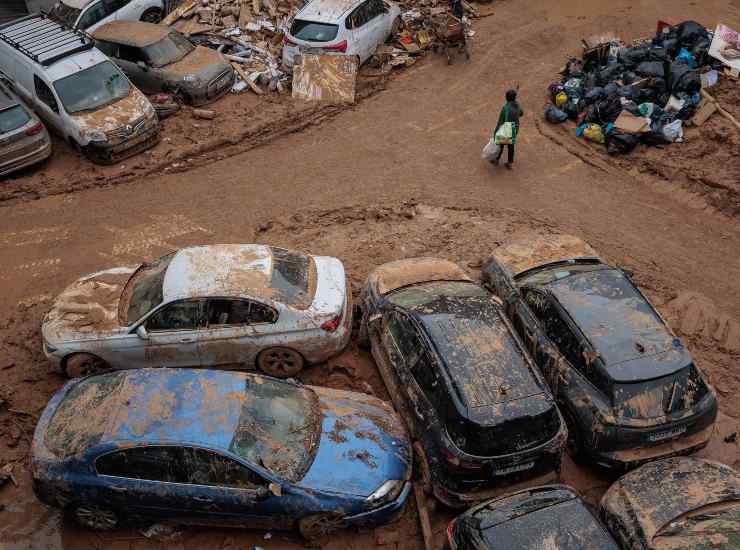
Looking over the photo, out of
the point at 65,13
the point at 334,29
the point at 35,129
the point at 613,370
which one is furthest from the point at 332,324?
the point at 65,13

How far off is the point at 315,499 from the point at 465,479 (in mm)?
1545

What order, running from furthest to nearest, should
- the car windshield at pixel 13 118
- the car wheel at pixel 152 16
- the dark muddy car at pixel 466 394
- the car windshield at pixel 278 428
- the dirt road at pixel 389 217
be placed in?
the car wheel at pixel 152 16 < the car windshield at pixel 13 118 < the dirt road at pixel 389 217 < the dark muddy car at pixel 466 394 < the car windshield at pixel 278 428

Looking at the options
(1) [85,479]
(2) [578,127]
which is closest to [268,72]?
(2) [578,127]

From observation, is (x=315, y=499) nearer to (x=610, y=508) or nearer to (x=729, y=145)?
(x=610, y=508)

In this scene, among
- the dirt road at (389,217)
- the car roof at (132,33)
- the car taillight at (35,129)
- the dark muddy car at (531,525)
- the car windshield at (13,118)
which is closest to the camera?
the dark muddy car at (531,525)

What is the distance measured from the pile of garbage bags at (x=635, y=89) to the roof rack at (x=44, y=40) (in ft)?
31.6

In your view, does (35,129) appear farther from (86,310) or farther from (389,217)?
(389,217)

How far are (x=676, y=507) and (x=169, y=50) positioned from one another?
1273 centimetres

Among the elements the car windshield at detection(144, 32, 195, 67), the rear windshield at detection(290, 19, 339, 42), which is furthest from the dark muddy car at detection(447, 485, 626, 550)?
the car windshield at detection(144, 32, 195, 67)

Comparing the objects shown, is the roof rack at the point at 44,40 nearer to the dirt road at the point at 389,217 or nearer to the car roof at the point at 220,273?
the dirt road at the point at 389,217

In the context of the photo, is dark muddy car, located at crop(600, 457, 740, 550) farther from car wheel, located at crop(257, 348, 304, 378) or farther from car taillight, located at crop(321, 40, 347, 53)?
car taillight, located at crop(321, 40, 347, 53)

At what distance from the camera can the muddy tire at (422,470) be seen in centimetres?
703

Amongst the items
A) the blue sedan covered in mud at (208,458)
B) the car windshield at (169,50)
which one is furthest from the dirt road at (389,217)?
the car windshield at (169,50)

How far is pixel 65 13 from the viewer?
1529 centimetres
